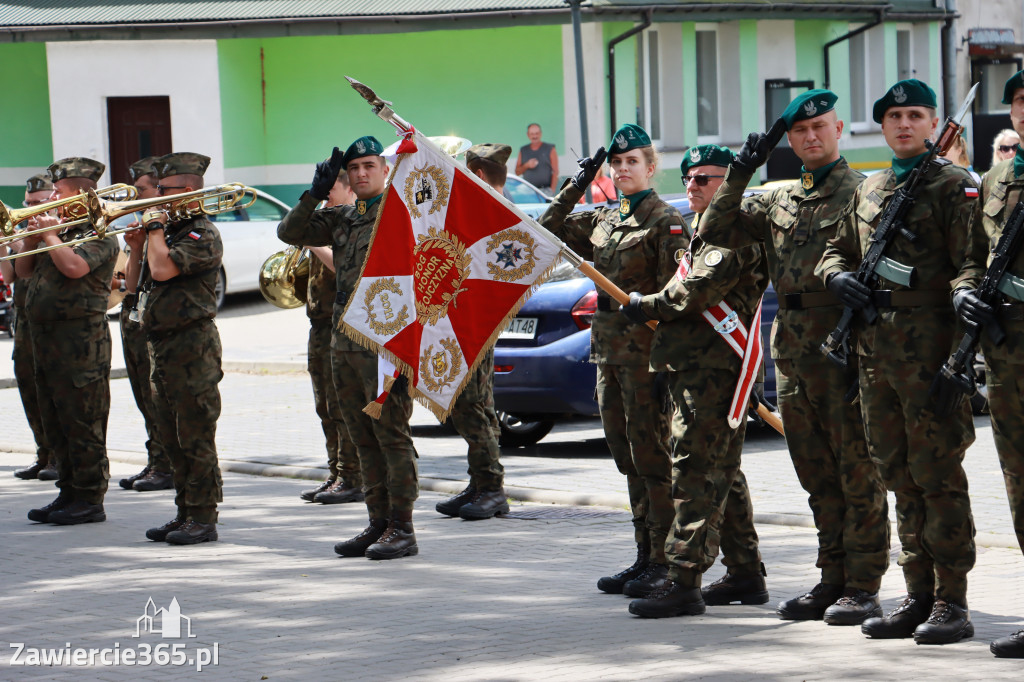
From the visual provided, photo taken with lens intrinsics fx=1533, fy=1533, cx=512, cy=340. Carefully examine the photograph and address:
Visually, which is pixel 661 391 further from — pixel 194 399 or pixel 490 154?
pixel 194 399

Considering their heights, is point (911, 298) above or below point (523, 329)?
above

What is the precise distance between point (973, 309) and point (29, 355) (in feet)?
23.8

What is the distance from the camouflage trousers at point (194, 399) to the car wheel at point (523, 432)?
367 centimetres

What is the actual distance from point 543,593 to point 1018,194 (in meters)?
2.92

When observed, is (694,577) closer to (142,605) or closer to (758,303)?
(758,303)

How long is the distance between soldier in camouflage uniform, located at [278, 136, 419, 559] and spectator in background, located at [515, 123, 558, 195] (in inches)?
618

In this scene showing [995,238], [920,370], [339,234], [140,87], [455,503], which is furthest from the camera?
[140,87]

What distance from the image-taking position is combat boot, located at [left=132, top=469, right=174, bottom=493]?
10.8 meters

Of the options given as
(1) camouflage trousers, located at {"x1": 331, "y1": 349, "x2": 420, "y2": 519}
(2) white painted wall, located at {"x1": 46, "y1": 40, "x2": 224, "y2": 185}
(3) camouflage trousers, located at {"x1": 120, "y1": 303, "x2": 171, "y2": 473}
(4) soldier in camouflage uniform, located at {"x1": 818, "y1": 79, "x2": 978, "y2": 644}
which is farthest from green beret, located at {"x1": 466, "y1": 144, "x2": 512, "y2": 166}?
(2) white painted wall, located at {"x1": 46, "y1": 40, "x2": 224, "y2": 185}

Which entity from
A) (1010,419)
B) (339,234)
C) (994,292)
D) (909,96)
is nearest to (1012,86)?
(909,96)

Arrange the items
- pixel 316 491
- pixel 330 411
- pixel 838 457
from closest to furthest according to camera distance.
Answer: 1. pixel 838 457
2. pixel 316 491
3. pixel 330 411

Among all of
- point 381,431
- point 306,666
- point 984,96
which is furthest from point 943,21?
point 306,666

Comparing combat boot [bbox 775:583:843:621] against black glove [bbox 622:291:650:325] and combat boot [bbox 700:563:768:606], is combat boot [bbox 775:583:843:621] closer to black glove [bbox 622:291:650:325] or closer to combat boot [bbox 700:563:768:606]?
combat boot [bbox 700:563:768:606]

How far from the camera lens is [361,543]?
27.4ft
